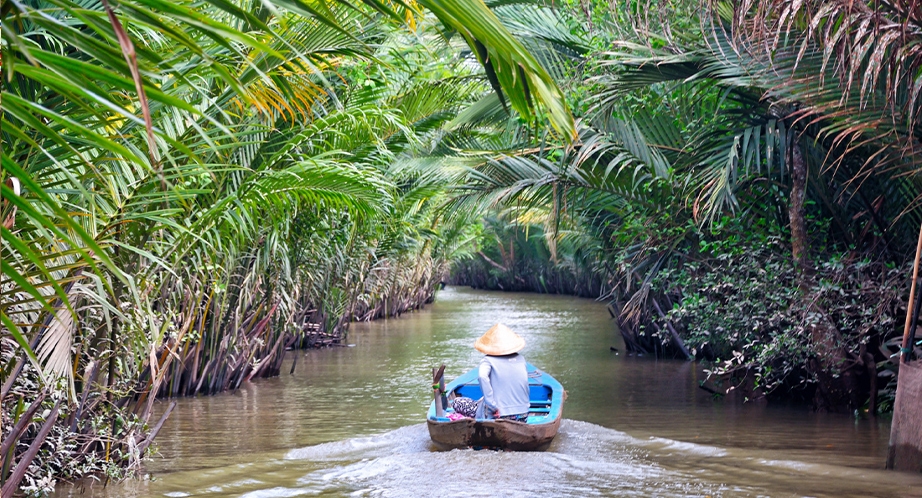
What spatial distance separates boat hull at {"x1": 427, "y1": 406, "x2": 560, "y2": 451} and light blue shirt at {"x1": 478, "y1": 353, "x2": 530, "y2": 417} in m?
0.40

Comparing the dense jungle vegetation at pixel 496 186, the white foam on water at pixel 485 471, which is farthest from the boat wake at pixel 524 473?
the dense jungle vegetation at pixel 496 186

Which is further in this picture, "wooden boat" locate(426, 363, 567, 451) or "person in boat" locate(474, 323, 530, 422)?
"person in boat" locate(474, 323, 530, 422)

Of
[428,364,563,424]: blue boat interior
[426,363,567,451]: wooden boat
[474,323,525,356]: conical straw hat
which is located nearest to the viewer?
[426,363,567,451]: wooden boat

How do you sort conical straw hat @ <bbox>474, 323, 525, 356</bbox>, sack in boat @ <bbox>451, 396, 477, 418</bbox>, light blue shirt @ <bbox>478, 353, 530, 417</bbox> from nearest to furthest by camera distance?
1. light blue shirt @ <bbox>478, 353, 530, 417</bbox>
2. conical straw hat @ <bbox>474, 323, 525, 356</bbox>
3. sack in boat @ <bbox>451, 396, 477, 418</bbox>

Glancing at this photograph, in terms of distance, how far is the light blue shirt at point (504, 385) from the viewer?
7902 mm

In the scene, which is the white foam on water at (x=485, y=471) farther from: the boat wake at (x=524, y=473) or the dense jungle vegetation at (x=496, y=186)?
the dense jungle vegetation at (x=496, y=186)

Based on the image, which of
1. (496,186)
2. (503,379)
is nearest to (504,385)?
(503,379)

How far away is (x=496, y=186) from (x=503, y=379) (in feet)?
11.7

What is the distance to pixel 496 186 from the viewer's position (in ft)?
35.8

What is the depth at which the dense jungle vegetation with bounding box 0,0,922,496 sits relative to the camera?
14.6ft

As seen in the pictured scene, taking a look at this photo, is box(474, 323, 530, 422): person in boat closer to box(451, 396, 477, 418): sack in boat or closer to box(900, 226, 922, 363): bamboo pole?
box(451, 396, 477, 418): sack in boat

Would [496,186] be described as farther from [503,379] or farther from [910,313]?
[910,313]

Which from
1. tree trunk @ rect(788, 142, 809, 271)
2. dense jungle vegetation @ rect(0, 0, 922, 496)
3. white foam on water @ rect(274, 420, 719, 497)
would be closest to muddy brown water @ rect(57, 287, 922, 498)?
white foam on water @ rect(274, 420, 719, 497)

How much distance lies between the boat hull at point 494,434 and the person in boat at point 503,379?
0.33m
